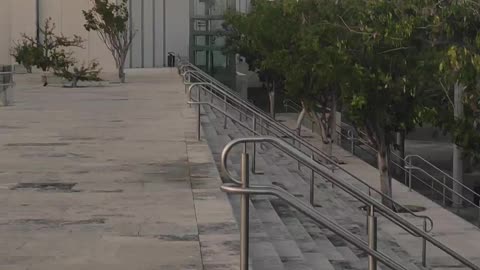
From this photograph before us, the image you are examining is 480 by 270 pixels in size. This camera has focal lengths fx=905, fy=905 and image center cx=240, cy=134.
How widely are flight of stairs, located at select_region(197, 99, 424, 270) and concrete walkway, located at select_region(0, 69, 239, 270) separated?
453mm

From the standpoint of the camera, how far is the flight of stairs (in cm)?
844

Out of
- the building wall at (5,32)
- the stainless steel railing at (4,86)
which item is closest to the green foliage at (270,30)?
the stainless steel railing at (4,86)

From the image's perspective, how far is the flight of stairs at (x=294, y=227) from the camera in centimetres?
844

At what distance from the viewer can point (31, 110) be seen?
20.5 metres

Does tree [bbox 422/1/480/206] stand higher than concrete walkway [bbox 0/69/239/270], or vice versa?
tree [bbox 422/1/480/206]

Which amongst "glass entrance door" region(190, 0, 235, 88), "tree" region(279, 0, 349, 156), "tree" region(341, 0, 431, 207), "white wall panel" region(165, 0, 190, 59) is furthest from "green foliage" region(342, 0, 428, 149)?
"white wall panel" region(165, 0, 190, 59)

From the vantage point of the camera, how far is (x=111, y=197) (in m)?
9.30

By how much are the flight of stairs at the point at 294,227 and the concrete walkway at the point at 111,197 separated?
17.8 inches

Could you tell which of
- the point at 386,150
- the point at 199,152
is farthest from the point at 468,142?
the point at 386,150

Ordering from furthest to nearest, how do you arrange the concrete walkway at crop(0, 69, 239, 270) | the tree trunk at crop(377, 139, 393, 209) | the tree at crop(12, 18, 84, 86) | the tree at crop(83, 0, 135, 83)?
the tree at crop(83, 0, 135, 83) < the tree at crop(12, 18, 84, 86) < the tree trunk at crop(377, 139, 393, 209) < the concrete walkway at crop(0, 69, 239, 270)

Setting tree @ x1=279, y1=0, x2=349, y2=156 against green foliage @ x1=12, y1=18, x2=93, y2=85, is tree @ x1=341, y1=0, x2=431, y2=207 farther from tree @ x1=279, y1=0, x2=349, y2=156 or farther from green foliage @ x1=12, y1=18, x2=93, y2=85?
green foliage @ x1=12, y1=18, x2=93, y2=85

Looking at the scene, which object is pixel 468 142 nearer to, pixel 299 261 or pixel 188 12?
pixel 299 261

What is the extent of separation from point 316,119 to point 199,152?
17340 mm

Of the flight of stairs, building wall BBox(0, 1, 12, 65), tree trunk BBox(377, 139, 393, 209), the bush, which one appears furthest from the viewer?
building wall BBox(0, 1, 12, 65)
